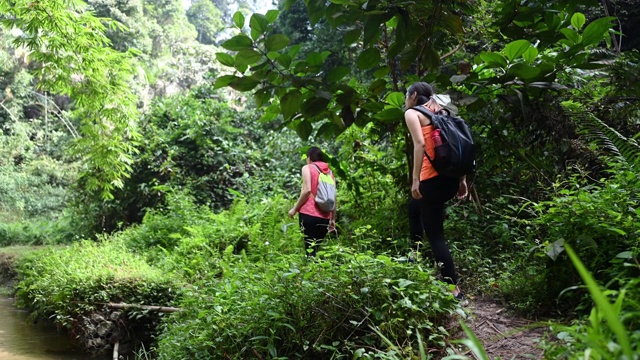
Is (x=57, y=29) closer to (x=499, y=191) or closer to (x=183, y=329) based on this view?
(x=183, y=329)

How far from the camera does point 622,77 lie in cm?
372

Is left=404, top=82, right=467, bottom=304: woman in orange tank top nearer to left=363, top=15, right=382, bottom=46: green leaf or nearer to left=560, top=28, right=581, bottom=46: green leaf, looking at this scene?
left=363, top=15, right=382, bottom=46: green leaf

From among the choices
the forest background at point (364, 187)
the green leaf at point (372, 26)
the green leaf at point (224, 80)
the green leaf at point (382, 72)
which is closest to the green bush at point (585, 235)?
the forest background at point (364, 187)

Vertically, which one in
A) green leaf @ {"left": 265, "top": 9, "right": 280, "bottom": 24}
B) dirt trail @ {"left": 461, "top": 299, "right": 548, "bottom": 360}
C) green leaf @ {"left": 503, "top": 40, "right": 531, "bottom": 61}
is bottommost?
dirt trail @ {"left": 461, "top": 299, "right": 548, "bottom": 360}

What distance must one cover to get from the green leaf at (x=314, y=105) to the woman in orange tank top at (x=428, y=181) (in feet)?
2.08

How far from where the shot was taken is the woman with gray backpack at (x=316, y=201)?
489cm

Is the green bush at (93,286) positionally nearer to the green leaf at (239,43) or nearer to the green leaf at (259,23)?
the green leaf at (239,43)

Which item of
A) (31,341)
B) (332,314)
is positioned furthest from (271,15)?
(31,341)

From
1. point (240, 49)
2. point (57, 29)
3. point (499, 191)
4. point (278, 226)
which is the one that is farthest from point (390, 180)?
point (57, 29)

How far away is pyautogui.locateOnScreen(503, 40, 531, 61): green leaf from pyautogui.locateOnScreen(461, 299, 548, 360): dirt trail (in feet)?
4.63

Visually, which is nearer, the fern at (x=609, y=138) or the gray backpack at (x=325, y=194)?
the fern at (x=609, y=138)

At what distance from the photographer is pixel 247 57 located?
257cm

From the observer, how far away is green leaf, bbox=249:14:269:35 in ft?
8.09

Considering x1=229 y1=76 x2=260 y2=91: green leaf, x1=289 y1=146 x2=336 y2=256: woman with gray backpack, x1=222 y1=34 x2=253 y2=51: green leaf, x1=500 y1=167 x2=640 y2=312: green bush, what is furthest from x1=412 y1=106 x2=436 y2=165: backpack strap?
x1=289 y1=146 x2=336 y2=256: woman with gray backpack
